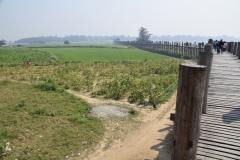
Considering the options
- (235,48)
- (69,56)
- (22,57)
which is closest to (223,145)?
→ (235,48)

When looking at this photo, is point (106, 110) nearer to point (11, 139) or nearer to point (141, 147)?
point (141, 147)

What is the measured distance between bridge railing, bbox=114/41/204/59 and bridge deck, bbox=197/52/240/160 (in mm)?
20043

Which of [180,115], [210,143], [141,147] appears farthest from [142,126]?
[180,115]

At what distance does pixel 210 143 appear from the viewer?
430cm

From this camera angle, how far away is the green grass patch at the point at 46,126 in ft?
22.2

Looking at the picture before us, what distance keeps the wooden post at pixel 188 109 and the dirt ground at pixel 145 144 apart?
13.9ft

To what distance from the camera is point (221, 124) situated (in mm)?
4973

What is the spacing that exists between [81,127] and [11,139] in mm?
2469

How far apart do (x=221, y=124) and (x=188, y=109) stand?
303cm

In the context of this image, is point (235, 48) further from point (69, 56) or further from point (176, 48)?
point (69, 56)

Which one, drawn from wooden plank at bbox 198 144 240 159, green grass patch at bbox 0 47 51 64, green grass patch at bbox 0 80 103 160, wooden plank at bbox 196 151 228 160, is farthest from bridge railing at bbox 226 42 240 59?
green grass patch at bbox 0 47 51 64

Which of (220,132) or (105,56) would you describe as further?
(105,56)

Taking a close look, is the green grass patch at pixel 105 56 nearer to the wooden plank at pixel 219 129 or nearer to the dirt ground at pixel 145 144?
the dirt ground at pixel 145 144

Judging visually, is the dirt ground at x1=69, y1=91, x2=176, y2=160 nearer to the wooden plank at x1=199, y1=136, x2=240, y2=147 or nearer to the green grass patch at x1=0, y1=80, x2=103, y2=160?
the green grass patch at x1=0, y1=80, x2=103, y2=160
